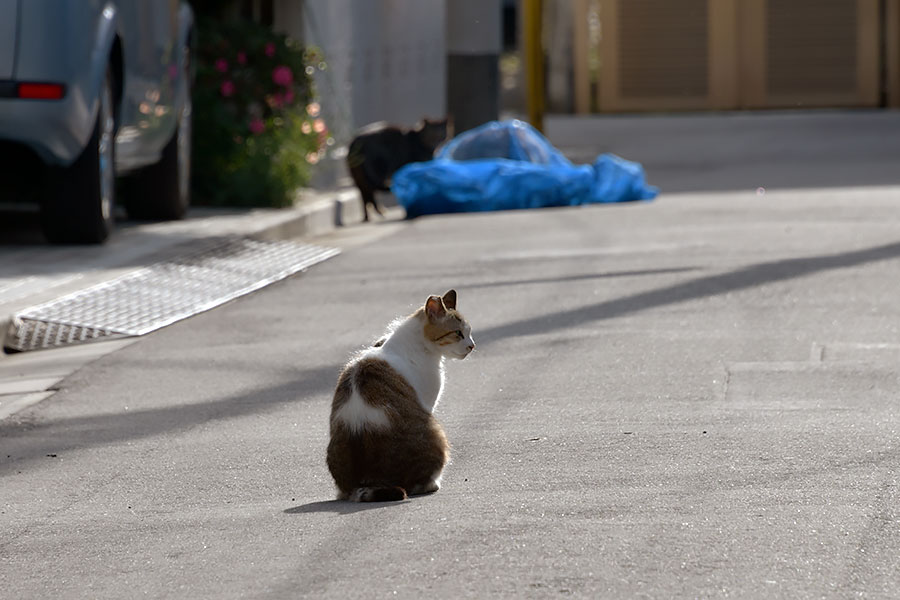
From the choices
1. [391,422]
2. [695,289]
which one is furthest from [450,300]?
[695,289]

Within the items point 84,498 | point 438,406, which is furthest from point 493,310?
point 84,498

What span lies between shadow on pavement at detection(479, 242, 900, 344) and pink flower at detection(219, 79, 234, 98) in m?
5.61

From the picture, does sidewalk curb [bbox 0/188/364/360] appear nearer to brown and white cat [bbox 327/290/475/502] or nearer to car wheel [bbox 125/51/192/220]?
car wheel [bbox 125/51/192/220]

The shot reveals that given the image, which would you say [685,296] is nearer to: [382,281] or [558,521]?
[382,281]

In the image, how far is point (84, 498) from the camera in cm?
530

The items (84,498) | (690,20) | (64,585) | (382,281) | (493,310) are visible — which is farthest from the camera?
(690,20)

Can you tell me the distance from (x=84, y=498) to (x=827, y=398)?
117 inches

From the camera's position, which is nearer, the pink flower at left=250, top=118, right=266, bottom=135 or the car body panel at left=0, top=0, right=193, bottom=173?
the car body panel at left=0, top=0, right=193, bottom=173

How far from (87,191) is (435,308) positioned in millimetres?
5528

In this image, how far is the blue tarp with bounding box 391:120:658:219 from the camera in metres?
14.7

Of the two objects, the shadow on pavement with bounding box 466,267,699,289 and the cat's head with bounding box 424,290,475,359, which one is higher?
the cat's head with bounding box 424,290,475,359

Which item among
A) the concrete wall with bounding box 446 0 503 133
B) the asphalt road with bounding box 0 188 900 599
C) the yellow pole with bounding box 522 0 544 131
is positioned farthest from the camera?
the concrete wall with bounding box 446 0 503 133

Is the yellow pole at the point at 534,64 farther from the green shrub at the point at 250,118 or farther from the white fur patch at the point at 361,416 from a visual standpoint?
the white fur patch at the point at 361,416

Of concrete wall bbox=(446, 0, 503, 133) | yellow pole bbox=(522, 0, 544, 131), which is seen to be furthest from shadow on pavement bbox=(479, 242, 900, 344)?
concrete wall bbox=(446, 0, 503, 133)
